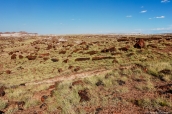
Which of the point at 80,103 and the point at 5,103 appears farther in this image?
the point at 5,103

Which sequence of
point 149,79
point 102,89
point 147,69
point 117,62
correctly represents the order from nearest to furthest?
point 102,89
point 149,79
point 147,69
point 117,62

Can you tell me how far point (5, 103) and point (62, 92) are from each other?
11.8ft

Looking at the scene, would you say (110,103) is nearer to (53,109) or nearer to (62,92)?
(53,109)

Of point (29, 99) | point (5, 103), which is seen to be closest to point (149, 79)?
point (29, 99)

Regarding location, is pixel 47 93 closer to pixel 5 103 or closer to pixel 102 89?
pixel 5 103

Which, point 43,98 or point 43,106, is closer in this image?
point 43,106

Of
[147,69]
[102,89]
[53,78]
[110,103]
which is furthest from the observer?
[53,78]

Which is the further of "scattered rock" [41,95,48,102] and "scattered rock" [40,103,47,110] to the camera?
"scattered rock" [41,95,48,102]

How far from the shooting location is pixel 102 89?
1070cm

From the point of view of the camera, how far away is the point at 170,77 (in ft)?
37.3

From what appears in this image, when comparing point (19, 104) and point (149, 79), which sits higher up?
point (149, 79)

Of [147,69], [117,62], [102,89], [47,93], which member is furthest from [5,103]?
[117,62]

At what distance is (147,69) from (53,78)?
8.63m

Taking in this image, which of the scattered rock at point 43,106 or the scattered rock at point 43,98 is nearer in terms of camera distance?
the scattered rock at point 43,106
